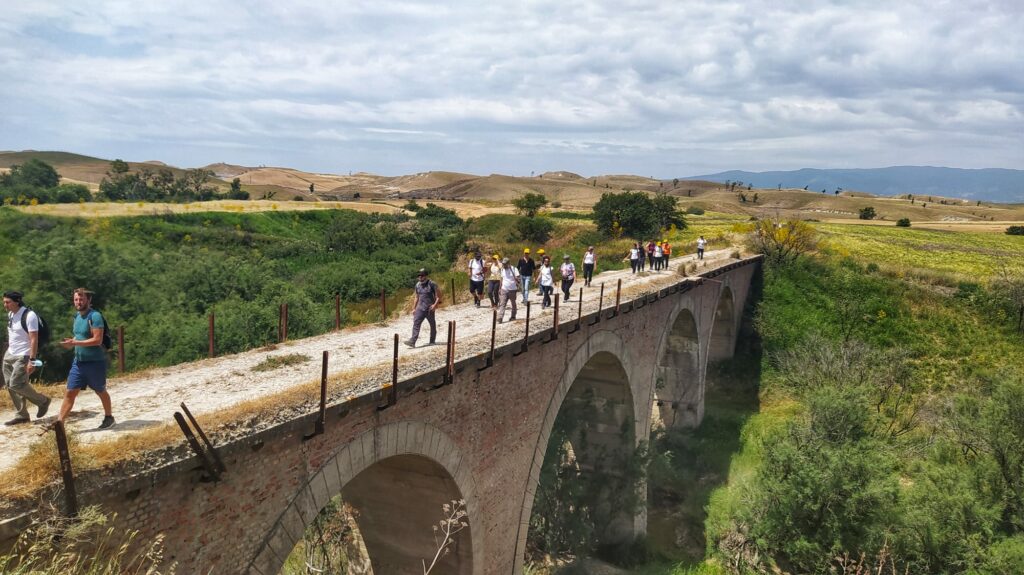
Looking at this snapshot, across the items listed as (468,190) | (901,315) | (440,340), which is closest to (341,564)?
(440,340)

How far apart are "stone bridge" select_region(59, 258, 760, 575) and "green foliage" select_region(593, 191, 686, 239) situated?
3209cm

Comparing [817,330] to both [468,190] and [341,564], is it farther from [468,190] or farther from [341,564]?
[468,190]

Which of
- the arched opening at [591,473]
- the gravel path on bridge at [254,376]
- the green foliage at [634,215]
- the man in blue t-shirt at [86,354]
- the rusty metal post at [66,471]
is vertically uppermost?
the green foliage at [634,215]

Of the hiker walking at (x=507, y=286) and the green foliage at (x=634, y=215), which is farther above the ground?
the green foliage at (x=634, y=215)

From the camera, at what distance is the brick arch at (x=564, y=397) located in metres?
13.4

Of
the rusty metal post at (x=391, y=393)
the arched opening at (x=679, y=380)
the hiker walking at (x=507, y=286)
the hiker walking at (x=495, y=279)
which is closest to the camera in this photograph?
the rusty metal post at (x=391, y=393)

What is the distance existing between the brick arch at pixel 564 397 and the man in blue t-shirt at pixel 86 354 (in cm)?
904

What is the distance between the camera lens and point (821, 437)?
19344 mm

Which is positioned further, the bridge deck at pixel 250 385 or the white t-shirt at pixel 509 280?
the white t-shirt at pixel 509 280

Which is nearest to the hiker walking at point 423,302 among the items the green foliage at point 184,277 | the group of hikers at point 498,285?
the group of hikers at point 498,285

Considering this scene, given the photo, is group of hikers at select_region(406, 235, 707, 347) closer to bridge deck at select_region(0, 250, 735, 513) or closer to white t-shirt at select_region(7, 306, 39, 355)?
bridge deck at select_region(0, 250, 735, 513)

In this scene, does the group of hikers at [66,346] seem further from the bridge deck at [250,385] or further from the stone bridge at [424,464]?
the stone bridge at [424,464]

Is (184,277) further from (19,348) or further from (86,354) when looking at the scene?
(86,354)

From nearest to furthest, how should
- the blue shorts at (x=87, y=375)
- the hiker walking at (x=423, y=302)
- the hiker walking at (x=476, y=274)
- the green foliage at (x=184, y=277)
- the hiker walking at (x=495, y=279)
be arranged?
the blue shorts at (x=87, y=375), the hiker walking at (x=423, y=302), the hiker walking at (x=495, y=279), the hiker walking at (x=476, y=274), the green foliage at (x=184, y=277)
